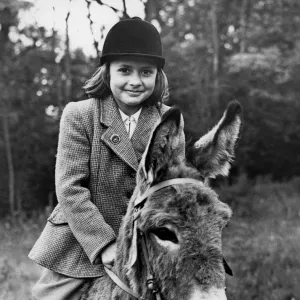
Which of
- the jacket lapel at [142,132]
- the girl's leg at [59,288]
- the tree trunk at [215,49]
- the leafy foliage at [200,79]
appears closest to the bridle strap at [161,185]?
the jacket lapel at [142,132]

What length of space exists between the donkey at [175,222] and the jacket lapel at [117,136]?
0.37m

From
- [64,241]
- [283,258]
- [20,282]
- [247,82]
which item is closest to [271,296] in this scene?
[283,258]

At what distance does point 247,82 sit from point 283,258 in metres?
10.5

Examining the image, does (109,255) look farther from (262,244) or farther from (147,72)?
(262,244)

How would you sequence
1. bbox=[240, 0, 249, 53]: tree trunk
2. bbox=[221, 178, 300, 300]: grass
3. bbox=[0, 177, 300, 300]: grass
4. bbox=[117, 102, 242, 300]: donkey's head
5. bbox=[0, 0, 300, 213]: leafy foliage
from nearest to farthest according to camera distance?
1. bbox=[117, 102, 242, 300]: donkey's head
2. bbox=[0, 177, 300, 300]: grass
3. bbox=[221, 178, 300, 300]: grass
4. bbox=[0, 0, 300, 213]: leafy foliage
5. bbox=[240, 0, 249, 53]: tree trunk

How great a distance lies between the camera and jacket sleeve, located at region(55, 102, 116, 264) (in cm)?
302

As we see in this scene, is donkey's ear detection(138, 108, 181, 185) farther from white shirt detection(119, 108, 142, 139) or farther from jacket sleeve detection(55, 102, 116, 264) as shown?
white shirt detection(119, 108, 142, 139)

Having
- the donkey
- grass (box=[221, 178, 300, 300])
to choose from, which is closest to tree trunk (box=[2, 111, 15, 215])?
grass (box=[221, 178, 300, 300])

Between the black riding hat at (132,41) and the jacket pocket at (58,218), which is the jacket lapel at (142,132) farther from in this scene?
the jacket pocket at (58,218)

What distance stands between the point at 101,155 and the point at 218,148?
80cm

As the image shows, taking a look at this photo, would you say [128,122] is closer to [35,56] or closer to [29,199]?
[35,56]

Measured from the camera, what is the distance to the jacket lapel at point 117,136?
10.4 ft

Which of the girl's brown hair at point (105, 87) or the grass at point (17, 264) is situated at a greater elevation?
the girl's brown hair at point (105, 87)

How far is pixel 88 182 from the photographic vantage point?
323 cm
